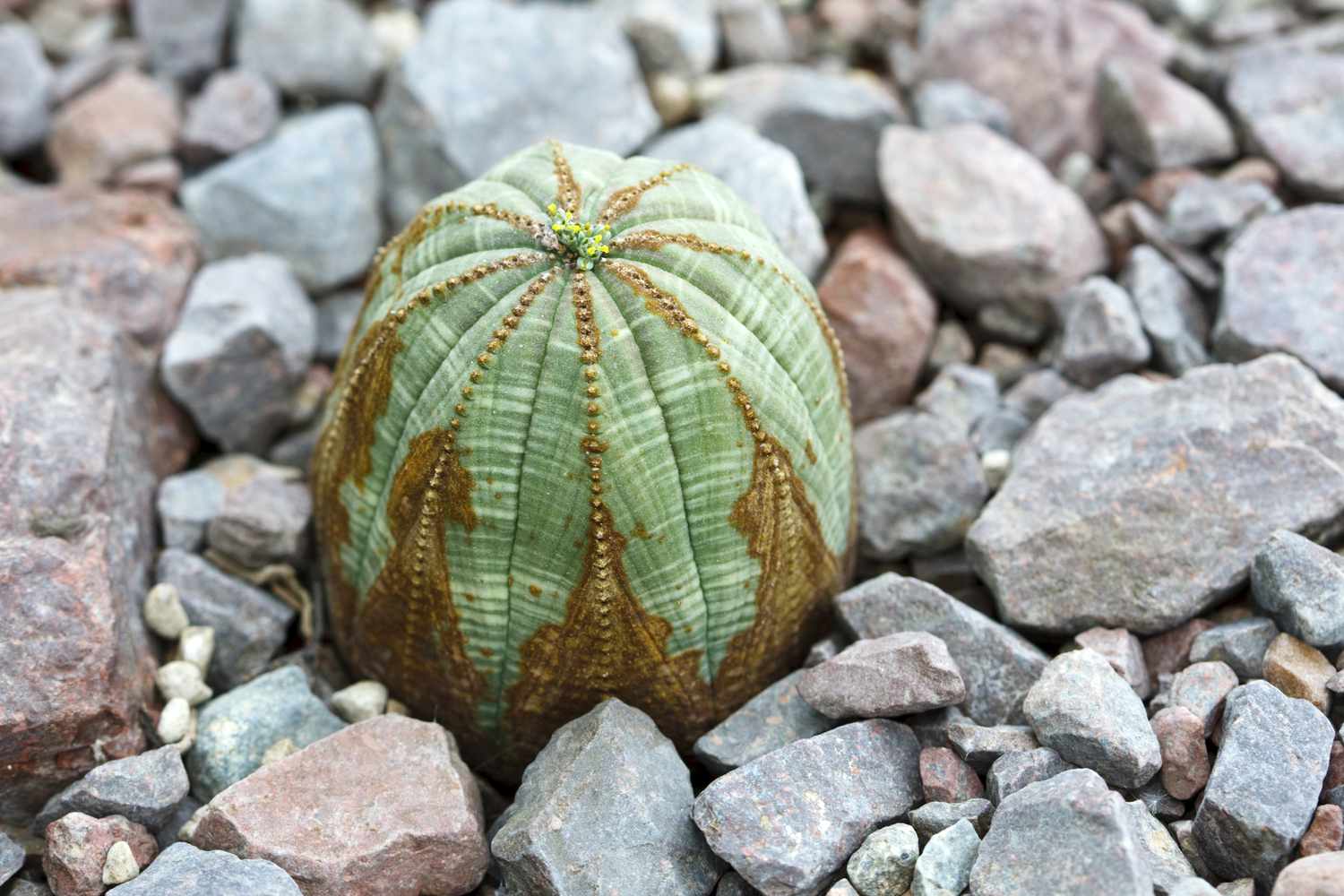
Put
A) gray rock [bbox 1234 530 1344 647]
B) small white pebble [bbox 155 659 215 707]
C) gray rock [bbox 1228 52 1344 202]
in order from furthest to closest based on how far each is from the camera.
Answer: gray rock [bbox 1228 52 1344 202] < small white pebble [bbox 155 659 215 707] < gray rock [bbox 1234 530 1344 647]

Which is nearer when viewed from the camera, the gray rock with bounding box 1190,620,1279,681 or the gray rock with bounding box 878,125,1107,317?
the gray rock with bounding box 1190,620,1279,681

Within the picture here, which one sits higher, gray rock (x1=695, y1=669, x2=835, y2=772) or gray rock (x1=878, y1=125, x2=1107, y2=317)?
gray rock (x1=878, y1=125, x2=1107, y2=317)

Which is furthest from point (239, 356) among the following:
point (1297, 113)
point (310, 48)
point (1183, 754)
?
point (1297, 113)

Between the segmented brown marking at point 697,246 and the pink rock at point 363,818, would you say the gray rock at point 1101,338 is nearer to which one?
the segmented brown marking at point 697,246

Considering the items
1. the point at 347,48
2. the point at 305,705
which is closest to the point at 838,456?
the point at 305,705

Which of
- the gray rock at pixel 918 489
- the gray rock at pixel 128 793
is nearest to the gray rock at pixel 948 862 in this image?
the gray rock at pixel 918 489

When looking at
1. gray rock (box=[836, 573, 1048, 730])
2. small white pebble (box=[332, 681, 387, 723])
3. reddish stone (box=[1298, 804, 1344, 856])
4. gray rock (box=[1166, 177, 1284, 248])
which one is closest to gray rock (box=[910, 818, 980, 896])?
gray rock (box=[836, 573, 1048, 730])

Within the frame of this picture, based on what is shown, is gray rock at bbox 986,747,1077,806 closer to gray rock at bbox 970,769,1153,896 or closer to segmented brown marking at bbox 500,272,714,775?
gray rock at bbox 970,769,1153,896
